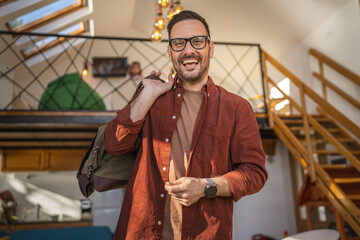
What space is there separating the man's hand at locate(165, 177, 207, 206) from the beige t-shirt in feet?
0.34

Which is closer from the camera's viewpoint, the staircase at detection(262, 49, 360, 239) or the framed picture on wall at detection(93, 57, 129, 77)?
the staircase at detection(262, 49, 360, 239)

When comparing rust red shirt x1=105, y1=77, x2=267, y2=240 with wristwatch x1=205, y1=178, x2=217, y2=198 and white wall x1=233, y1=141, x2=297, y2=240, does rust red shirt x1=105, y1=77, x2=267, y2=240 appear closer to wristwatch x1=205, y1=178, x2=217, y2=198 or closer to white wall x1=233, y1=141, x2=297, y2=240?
wristwatch x1=205, y1=178, x2=217, y2=198

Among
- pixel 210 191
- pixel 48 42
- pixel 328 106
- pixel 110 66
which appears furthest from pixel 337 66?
pixel 48 42

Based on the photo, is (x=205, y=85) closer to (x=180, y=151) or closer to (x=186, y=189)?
(x=180, y=151)

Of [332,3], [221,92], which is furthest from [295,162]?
[221,92]

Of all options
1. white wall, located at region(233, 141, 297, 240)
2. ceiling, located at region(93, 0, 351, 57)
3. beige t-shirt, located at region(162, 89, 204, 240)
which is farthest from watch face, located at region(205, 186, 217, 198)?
white wall, located at region(233, 141, 297, 240)

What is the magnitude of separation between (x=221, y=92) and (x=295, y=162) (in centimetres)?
531

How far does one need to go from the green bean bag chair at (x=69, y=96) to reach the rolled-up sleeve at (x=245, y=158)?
3698 mm

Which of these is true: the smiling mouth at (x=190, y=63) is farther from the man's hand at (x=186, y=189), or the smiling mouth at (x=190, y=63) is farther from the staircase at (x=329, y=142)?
the staircase at (x=329, y=142)

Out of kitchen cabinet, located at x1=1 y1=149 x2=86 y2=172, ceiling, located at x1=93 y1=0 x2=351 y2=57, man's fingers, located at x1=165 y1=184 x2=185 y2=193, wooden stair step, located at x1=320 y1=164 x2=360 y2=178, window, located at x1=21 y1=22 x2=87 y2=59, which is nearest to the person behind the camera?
man's fingers, located at x1=165 y1=184 x2=185 y2=193

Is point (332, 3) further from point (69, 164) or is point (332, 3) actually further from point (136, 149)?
point (69, 164)

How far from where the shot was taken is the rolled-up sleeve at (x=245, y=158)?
3.07ft

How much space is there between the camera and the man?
3.04 feet

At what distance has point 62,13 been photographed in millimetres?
6340
